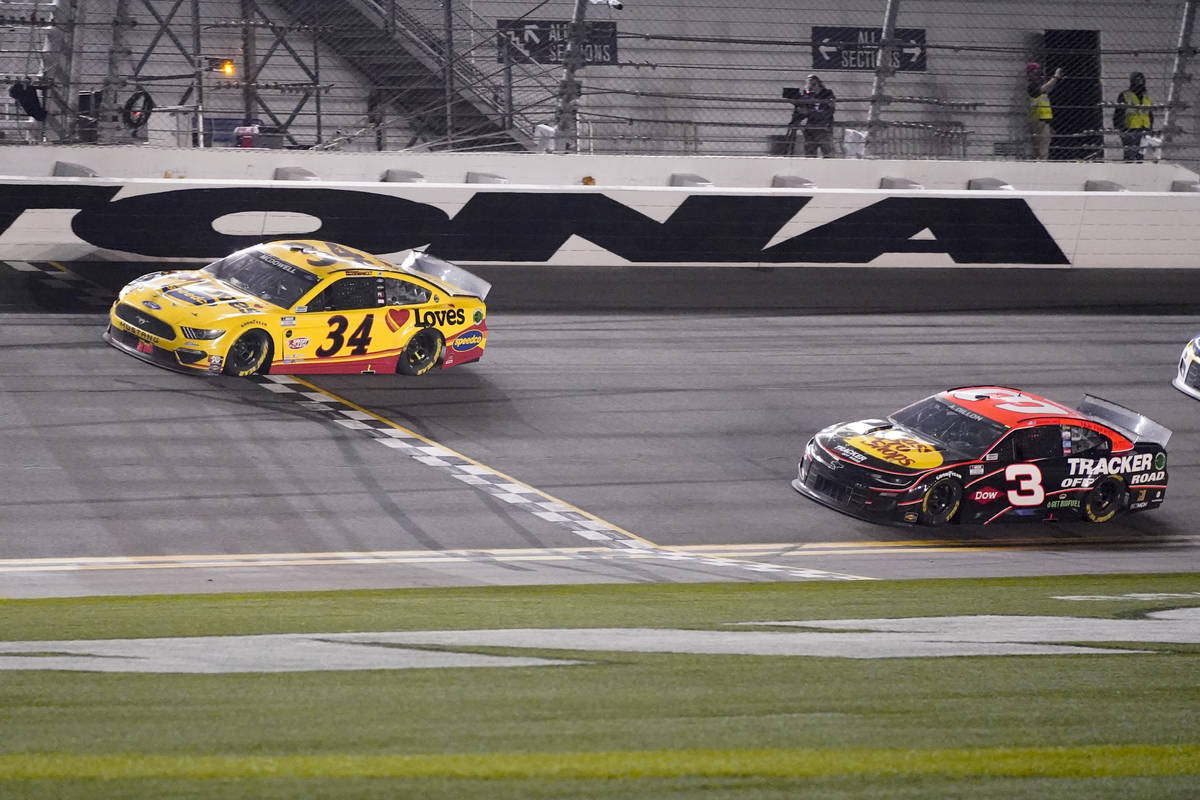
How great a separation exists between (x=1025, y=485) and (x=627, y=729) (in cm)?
1004

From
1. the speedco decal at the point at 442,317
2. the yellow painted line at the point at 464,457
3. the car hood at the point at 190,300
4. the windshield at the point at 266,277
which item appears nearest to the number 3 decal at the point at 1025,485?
the yellow painted line at the point at 464,457

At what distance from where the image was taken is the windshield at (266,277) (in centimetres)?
1562

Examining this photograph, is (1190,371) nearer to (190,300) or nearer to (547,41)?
(190,300)

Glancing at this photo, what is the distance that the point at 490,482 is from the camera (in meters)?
13.3

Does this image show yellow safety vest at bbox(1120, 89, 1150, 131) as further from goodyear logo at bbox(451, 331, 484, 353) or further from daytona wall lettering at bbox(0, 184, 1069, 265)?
goodyear logo at bbox(451, 331, 484, 353)

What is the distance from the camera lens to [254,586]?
32.6 feet

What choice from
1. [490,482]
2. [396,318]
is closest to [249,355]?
[396,318]

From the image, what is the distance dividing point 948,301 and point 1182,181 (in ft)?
27.3

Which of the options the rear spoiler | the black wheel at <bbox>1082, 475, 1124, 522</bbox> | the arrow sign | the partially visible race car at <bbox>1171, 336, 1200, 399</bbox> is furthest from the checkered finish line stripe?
the arrow sign

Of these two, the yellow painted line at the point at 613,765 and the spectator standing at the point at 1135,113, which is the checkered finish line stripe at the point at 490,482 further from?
the spectator standing at the point at 1135,113

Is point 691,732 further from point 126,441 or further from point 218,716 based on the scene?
point 126,441

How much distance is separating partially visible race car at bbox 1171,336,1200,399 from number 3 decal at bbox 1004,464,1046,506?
5229 mm

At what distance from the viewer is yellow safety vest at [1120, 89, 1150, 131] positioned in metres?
24.7

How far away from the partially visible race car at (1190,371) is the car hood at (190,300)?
1071 cm
